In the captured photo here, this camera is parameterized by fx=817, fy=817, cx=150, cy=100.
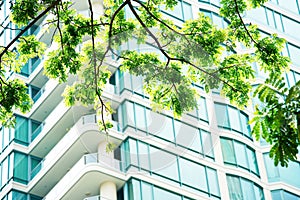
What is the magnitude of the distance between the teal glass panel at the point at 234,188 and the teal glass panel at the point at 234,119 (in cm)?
271

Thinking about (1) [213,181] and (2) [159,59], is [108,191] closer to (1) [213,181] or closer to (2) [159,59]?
(1) [213,181]

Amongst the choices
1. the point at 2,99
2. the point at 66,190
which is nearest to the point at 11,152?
the point at 66,190

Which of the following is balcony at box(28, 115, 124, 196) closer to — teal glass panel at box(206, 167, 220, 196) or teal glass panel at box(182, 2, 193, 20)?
teal glass panel at box(206, 167, 220, 196)

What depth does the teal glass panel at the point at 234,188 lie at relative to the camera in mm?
34562

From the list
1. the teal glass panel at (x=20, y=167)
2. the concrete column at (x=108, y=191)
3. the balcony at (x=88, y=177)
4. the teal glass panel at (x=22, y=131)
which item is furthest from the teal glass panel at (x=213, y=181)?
the teal glass panel at (x=22, y=131)

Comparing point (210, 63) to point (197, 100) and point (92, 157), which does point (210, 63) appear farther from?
point (92, 157)

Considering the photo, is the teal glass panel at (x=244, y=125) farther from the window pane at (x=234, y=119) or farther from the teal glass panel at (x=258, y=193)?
the teal glass panel at (x=258, y=193)

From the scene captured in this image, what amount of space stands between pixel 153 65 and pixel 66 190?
61.6 ft

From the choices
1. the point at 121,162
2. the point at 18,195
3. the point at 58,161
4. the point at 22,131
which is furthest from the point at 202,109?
the point at 22,131

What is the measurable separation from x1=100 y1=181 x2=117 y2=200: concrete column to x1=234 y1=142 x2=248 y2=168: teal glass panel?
5698mm

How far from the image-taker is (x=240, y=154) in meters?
36.2

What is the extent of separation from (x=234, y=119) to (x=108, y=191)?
7.04 metres

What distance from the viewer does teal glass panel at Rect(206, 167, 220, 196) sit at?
113 ft

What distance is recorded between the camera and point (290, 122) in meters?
10.0
